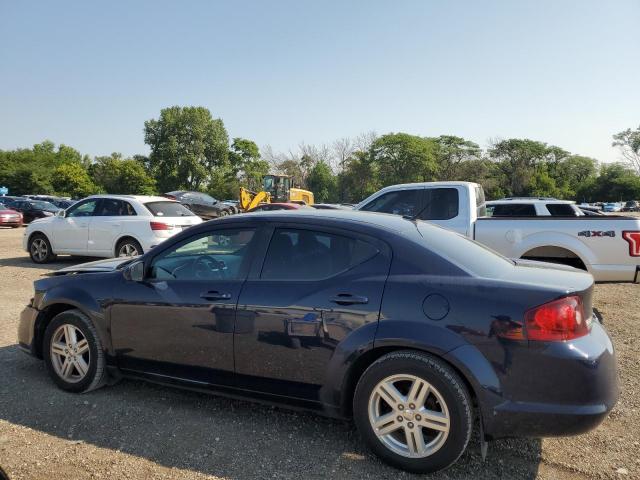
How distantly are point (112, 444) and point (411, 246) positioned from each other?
2349 mm

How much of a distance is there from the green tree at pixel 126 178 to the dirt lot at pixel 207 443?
59.3 m

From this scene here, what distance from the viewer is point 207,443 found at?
3145 millimetres

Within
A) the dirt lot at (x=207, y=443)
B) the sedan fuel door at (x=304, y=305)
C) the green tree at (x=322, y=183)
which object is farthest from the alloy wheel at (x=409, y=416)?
the green tree at (x=322, y=183)

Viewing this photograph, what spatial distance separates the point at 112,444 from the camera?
3131 mm

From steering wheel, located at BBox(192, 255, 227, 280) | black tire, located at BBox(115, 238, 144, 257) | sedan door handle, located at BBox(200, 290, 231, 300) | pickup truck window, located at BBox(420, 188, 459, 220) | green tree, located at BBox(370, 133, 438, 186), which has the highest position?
green tree, located at BBox(370, 133, 438, 186)

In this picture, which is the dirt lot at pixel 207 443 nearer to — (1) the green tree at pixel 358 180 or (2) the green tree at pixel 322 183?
(2) the green tree at pixel 322 183

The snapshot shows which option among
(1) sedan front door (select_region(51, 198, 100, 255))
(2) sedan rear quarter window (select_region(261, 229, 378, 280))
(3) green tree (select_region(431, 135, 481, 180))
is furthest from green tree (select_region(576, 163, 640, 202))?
(2) sedan rear quarter window (select_region(261, 229, 378, 280))

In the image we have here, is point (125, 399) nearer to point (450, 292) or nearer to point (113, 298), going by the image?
point (113, 298)

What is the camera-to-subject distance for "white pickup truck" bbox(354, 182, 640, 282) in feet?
19.4

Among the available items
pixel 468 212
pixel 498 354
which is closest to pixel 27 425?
pixel 498 354

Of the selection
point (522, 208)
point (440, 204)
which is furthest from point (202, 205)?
point (440, 204)

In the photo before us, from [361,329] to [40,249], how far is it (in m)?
10.9

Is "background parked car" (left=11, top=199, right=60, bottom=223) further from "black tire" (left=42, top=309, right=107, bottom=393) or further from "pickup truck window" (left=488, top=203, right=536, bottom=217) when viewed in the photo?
"black tire" (left=42, top=309, right=107, bottom=393)

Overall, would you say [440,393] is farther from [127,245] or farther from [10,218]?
[10,218]
